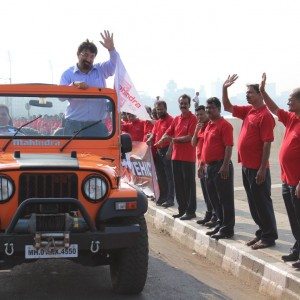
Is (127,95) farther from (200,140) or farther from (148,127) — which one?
(148,127)

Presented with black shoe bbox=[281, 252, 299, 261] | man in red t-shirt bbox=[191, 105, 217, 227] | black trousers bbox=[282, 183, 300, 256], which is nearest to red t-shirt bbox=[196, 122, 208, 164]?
man in red t-shirt bbox=[191, 105, 217, 227]

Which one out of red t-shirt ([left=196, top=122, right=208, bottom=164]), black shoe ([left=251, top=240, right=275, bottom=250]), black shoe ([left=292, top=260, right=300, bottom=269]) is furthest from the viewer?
red t-shirt ([left=196, top=122, right=208, bottom=164])

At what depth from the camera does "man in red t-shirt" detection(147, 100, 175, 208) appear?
11922 mm

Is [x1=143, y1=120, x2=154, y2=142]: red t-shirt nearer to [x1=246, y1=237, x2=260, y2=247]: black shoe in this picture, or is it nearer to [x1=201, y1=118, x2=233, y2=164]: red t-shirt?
[x1=201, y1=118, x2=233, y2=164]: red t-shirt

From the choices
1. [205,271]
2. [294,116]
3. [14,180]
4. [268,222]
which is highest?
[294,116]

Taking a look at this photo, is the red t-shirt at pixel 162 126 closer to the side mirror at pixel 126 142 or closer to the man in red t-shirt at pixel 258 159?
the man in red t-shirt at pixel 258 159

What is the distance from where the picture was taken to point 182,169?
10461 millimetres

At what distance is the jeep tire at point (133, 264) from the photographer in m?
6.20

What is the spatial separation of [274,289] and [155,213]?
16.9 feet

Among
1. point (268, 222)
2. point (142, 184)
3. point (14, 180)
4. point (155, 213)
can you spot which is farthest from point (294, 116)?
point (142, 184)

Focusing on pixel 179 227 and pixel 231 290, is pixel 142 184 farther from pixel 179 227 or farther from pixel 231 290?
pixel 231 290

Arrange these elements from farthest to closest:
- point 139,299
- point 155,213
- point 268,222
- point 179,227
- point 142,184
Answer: point 142,184 < point 155,213 < point 179,227 < point 268,222 < point 139,299

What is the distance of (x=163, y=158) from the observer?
12234 mm

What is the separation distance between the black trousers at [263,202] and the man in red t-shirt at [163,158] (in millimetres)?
3914
